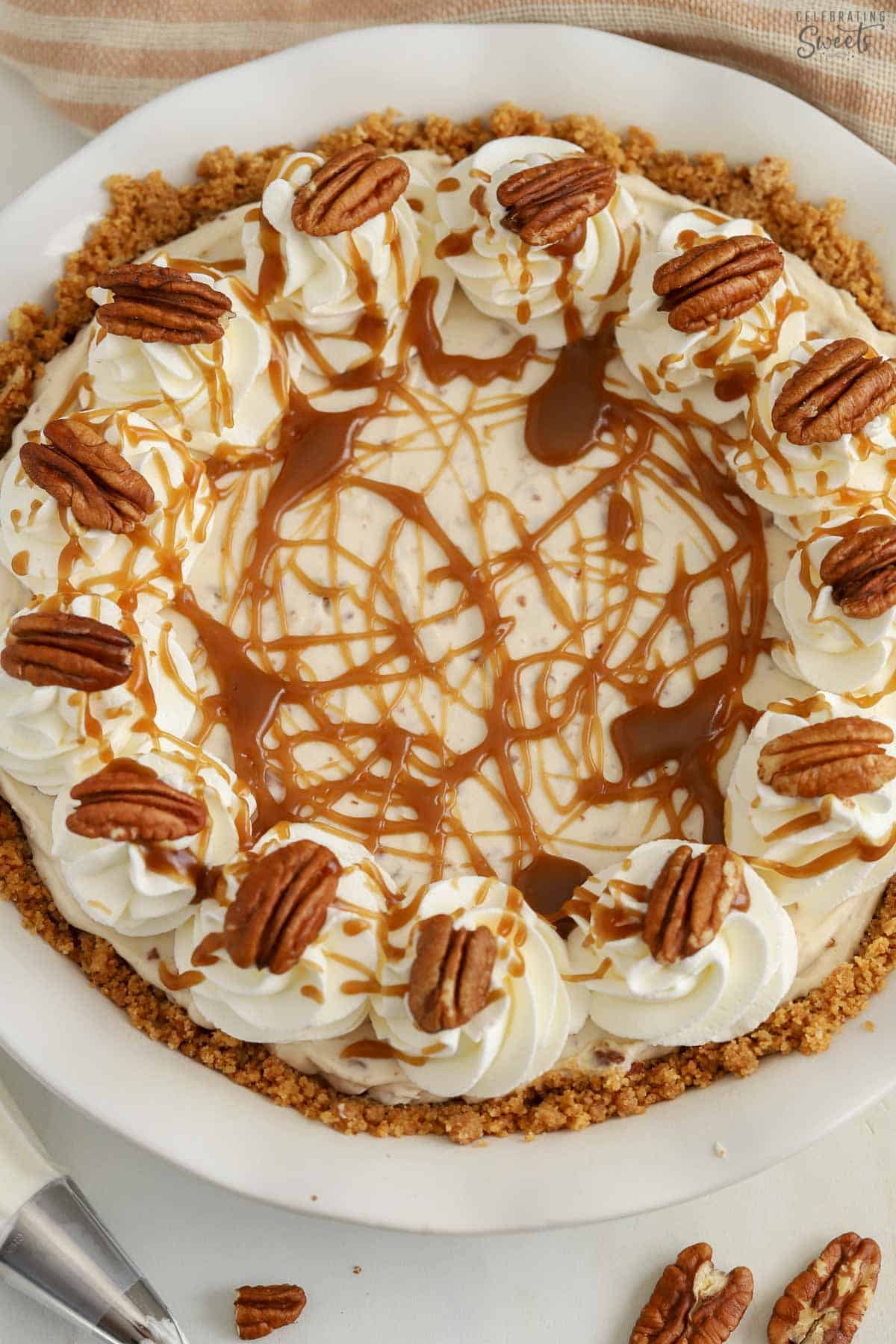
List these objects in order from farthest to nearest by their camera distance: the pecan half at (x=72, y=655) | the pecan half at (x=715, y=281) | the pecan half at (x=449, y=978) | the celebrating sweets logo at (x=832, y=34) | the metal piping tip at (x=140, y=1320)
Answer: the celebrating sweets logo at (x=832, y=34) < the metal piping tip at (x=140, y=1320) < the pecan half at (x=715, y=281) < the pecan half at (x=72, y=655) < the pecan half at (x=449, y=978)

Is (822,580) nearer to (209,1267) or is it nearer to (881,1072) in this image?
(881,1072)

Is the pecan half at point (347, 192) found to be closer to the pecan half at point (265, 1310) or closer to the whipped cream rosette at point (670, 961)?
the whipped cream rosette at point (670, 961)

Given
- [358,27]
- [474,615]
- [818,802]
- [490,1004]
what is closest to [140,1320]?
[490,1004]

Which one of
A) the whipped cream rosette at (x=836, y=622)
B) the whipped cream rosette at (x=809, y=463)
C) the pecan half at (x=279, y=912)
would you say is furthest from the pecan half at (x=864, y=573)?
the pecan half at (x=279, y=912)

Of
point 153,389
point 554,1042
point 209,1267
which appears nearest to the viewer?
point 554,1042

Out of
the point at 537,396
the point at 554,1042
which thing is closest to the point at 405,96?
the point at 537,396
